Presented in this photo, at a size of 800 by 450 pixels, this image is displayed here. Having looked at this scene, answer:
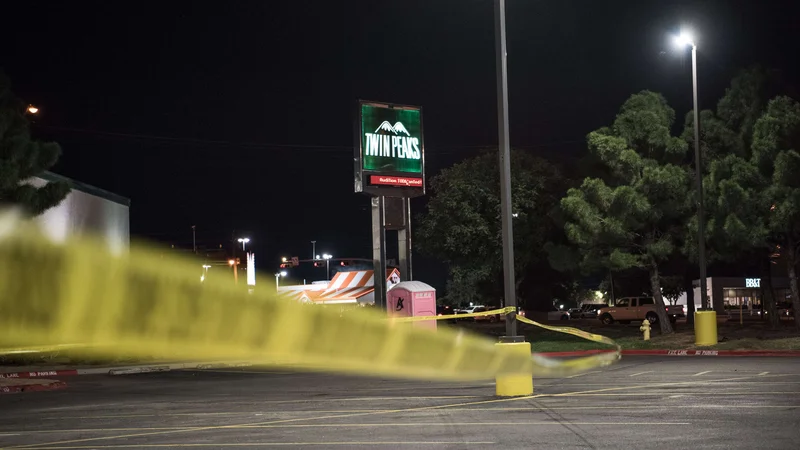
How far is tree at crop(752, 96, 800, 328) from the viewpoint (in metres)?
30.0

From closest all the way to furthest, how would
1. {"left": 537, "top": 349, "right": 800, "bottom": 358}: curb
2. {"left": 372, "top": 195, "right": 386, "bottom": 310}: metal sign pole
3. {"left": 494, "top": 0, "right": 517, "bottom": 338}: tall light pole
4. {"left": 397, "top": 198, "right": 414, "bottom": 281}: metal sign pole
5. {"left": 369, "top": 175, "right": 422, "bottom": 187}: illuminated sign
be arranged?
{"left": 494, "top": 0, "right": 517, "bottom": 338}: tall light pole
{"left": 537, "top": 349, "right": 800, "bottom": 358}: curb
{"left": 372, "top": 195, "right": 386, "bottom": 310}: metal sign pole
{"left": 369, "top": 175, "right": 422, "bottom": 187}: illuminated sign
{"left": 397, "top": 198, "right": 414, "bottom": 281}: metal sign pole

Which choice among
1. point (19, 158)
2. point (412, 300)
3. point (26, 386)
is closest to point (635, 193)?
point (412, 300)

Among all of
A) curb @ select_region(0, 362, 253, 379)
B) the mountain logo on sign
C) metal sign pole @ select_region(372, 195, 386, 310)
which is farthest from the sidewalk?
the mountain logo on sign

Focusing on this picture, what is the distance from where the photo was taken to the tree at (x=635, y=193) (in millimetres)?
35312

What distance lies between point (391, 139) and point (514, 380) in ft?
66.6

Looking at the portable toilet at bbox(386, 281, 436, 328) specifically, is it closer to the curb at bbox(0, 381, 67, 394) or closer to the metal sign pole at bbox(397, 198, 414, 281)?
the metal sign pole at bbox(397, 198, 414, 281)

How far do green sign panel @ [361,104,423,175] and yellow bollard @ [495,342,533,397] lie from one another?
19006 mm

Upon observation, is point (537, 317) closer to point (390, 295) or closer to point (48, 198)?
point (390, 295)

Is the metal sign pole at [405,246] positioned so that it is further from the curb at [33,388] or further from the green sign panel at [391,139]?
the curb at [33,388]

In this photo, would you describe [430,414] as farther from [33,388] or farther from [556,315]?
[556,315]

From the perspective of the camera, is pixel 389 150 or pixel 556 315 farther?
pixel 556 315

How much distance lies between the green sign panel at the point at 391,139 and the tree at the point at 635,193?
20.3 ft

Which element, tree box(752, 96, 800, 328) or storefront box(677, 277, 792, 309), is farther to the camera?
storefront box(677, 277, 792, 309)

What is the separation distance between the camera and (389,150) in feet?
114
